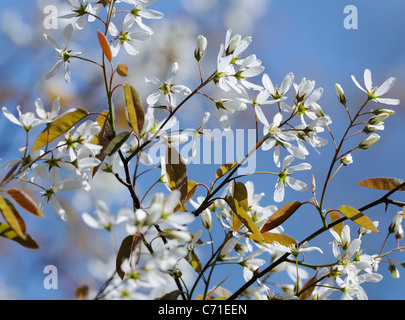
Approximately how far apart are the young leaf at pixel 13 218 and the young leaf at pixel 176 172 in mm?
197

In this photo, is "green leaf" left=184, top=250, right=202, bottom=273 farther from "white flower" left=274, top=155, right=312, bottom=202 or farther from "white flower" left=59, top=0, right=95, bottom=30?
"white flower" left=59, top=0, right=95, bottom=30

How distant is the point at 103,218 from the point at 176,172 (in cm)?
19

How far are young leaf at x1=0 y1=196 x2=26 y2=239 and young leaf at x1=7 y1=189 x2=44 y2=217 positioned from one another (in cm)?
1

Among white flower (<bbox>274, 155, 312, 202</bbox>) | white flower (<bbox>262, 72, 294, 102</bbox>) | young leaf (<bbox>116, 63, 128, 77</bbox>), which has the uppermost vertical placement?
white flower (<bbox>262, 72, 294, 102</bbox>)

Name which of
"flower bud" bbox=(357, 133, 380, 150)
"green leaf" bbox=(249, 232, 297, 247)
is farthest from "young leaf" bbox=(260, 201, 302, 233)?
"flower bud" bbox=(357, 133, 380, 150)

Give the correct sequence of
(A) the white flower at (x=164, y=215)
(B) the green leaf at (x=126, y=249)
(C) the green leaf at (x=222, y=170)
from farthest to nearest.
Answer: (C) the green leaf at (x=222, y=170)
(B) the green leaf at (x=126, y=249)
(A) the white flower at (x=164, y=215)

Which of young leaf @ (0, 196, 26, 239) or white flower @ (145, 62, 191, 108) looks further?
white flower @ (145, 62, 191, 108)

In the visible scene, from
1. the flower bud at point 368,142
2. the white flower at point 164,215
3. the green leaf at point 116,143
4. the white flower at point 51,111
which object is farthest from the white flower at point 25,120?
the flower bud at point 368,142

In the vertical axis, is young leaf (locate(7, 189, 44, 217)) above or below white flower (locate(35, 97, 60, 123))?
below

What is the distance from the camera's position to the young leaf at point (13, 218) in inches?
18.6

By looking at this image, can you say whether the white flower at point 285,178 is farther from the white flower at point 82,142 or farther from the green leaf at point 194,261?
the white flower at point 82,142

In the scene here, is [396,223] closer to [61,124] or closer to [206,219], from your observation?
[206,219]

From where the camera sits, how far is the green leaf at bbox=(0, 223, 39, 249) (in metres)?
0.48
